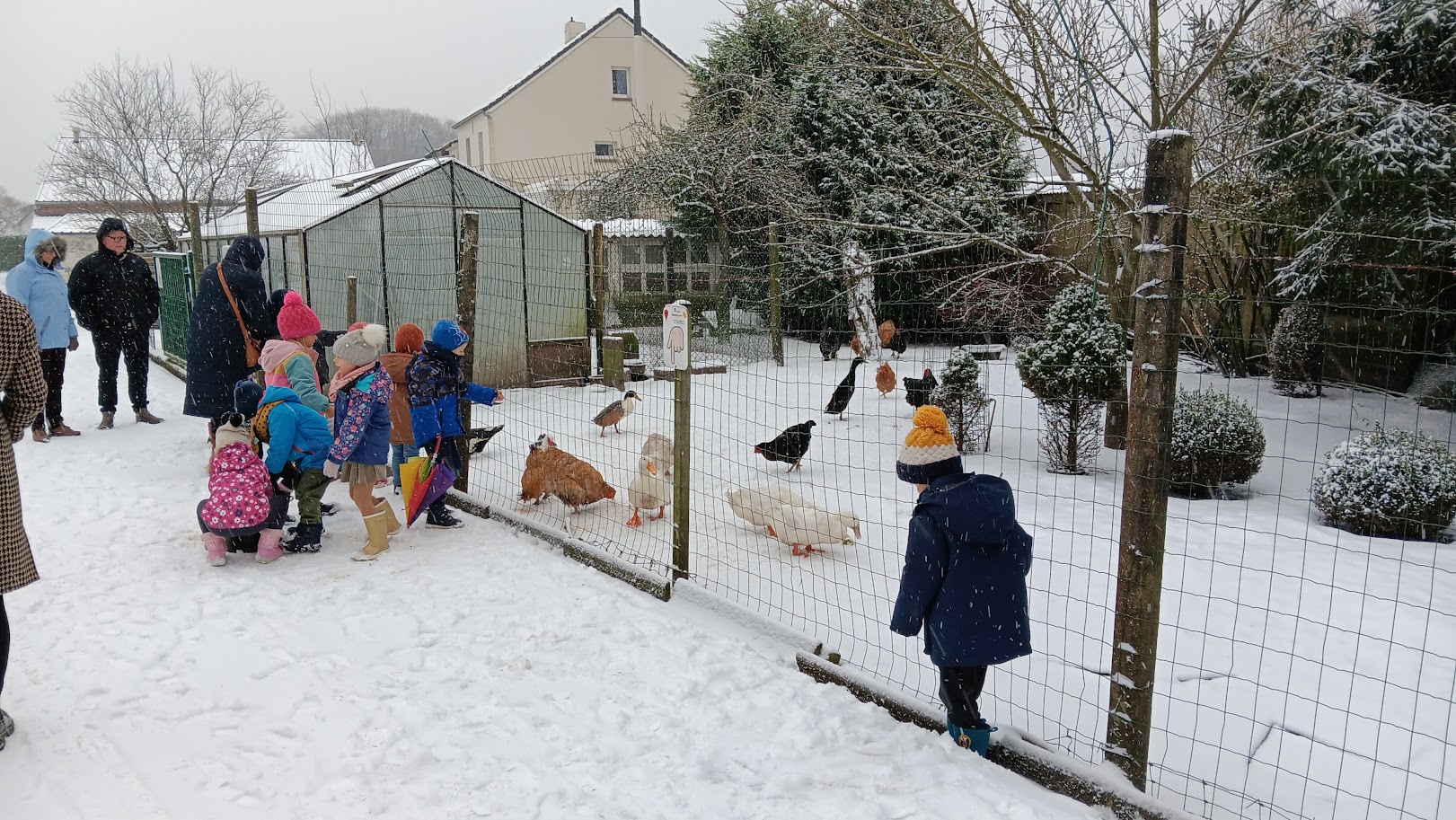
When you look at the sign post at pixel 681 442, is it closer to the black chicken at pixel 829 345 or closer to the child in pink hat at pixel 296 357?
the child in pink hat at pixel 296 357

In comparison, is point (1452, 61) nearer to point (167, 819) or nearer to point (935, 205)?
point (935, 205)

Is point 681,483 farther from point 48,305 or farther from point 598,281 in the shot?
point 598,281

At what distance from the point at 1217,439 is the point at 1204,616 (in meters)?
3.13

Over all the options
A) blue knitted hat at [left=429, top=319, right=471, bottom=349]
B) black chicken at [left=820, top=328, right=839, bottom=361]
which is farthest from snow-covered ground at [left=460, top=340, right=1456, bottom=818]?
black chicken at [left=820, top=328, right=839, bottom=361]

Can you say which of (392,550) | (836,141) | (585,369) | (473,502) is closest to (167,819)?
(392,550)

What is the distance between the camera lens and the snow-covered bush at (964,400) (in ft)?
29.1

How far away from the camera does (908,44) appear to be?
23.4 feet

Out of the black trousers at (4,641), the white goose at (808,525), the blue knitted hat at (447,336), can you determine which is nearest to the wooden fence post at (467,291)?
the blue knitted hat at (447,336)

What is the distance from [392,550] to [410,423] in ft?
2.72

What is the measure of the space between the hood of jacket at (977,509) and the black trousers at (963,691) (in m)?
0.53

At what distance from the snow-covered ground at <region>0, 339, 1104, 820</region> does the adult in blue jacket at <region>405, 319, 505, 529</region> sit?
826mm

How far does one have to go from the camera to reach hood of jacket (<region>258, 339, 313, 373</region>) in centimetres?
624

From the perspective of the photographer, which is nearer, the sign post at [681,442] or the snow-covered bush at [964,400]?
the sign post at [681,442]

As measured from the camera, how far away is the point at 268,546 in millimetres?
5340
